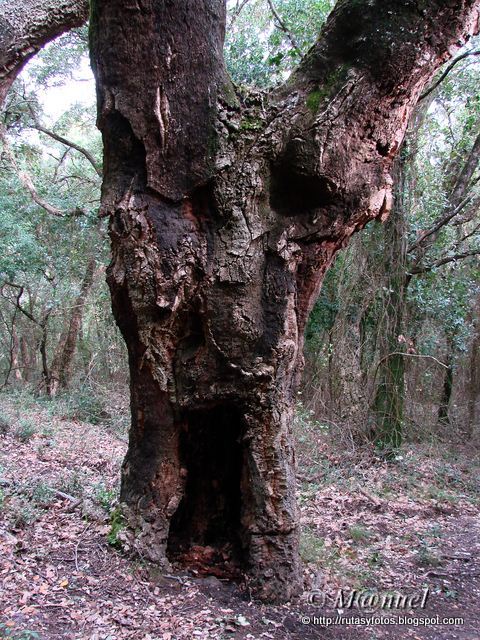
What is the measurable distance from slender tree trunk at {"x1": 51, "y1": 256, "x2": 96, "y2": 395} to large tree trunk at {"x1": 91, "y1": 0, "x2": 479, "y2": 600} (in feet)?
35.7

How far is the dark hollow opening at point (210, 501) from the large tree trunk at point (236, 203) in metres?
0.19

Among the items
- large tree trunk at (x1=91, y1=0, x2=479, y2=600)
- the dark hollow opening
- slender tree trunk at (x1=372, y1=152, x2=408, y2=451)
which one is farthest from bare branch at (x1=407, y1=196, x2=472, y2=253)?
the dark hollow opening

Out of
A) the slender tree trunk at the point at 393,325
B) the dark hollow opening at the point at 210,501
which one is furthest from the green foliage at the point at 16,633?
the slender tree trunk at the point at 393,325

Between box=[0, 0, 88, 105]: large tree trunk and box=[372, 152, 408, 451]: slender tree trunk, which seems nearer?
box=[0, 0, 88, 105]: large tree trunk

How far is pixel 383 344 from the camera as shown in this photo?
8977 mm

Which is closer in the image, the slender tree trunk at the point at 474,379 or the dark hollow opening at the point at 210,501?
the dark hollow opening at the point at 210,501

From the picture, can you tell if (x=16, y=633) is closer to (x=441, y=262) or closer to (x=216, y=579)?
(x=216, y=579)

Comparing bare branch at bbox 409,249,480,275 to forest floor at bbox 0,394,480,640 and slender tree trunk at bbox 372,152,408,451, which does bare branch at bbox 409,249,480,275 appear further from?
forest floor at bbox 0,394,480,640

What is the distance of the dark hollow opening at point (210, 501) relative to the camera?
11.8 feet

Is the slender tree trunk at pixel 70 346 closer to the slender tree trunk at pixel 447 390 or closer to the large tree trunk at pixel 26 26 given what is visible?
the slender tree trunk at pixel 447 390

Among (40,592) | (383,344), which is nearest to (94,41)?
(40,592)

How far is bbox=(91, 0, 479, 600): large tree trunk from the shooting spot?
9.89 feet

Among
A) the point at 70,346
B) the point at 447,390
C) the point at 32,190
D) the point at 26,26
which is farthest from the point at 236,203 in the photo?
the point at 70,346

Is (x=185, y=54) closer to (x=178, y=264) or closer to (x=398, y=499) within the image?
(x=178, y=264)
